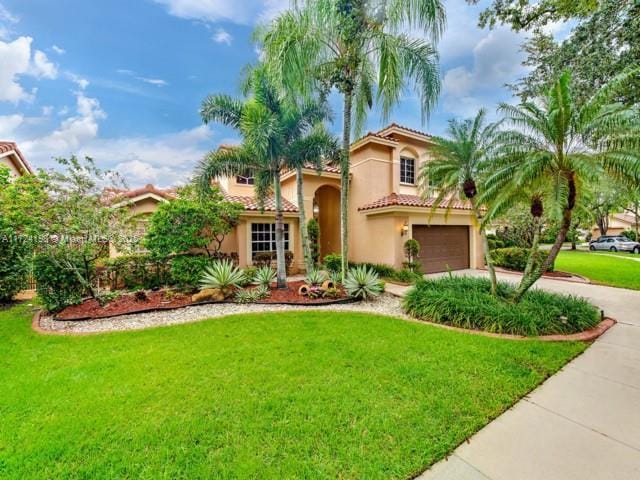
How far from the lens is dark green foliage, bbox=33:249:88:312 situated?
26.3 feet

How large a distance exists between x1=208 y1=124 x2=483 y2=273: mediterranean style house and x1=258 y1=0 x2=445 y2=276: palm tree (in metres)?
4.46

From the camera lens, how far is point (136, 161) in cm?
1602

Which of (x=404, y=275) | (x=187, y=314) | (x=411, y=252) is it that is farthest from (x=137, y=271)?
(x=411, y=252)

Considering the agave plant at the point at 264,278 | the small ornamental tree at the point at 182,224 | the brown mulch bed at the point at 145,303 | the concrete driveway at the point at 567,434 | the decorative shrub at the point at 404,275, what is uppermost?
the small ornamental tree at the point at 182,224

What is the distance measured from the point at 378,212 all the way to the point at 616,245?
113 ft

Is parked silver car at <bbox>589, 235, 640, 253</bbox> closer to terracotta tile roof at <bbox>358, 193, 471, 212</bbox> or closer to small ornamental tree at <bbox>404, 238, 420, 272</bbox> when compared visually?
terracotta tile roof at <bbox>358, 193, 471, 212</bbox>

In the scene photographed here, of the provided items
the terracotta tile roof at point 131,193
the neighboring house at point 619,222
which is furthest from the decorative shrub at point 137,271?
the neighboring house at point 619,222

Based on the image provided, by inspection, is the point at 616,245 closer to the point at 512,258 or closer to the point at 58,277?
the point at 512,258

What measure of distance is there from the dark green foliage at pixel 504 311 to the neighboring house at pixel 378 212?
5455mm

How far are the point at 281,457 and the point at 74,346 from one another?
18.9 ft

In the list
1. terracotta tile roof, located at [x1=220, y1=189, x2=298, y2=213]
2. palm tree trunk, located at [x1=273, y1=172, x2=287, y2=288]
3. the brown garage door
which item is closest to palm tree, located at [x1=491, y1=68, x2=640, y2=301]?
palm tree trunk, located at [x1=273, y1=172, x2=287, y2=288]

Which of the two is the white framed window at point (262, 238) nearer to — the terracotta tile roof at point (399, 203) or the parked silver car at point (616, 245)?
the terracotta tile roof at point (399, 203)

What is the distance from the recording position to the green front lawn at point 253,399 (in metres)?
2.77

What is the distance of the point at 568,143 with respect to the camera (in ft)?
20.4
